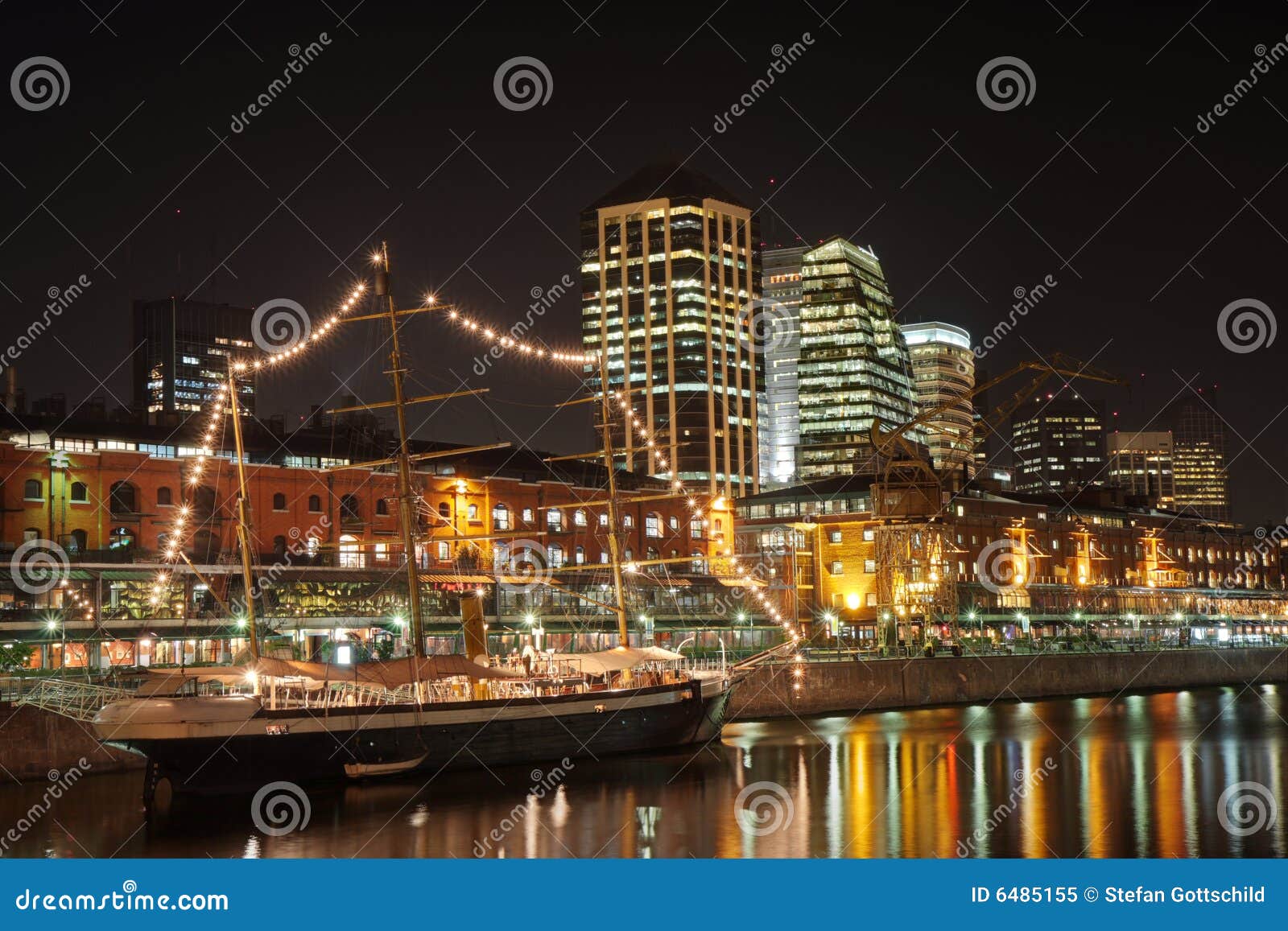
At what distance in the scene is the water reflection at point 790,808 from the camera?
35156 millimetres

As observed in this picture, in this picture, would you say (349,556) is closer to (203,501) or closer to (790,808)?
(203,501)

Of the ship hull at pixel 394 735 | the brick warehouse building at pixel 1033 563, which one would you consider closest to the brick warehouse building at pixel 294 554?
the ship hull at pixel 394 735

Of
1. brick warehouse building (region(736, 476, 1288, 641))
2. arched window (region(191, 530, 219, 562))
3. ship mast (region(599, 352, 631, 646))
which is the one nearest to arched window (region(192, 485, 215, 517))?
arched window (region(191, 530, 219, 562))

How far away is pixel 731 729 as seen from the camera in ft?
208

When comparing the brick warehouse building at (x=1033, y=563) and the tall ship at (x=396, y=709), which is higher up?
the brick warehouse building at (x=1033, y=563)

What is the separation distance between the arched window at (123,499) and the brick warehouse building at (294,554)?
0.25 feet

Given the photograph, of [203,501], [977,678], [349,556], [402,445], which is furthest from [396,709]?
[977,678]

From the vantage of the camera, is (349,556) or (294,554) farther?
(349,556)

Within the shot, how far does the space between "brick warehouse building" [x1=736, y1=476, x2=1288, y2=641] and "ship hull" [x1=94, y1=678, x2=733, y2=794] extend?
41.2 metres

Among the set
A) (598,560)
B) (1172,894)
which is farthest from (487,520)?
(1172,894)

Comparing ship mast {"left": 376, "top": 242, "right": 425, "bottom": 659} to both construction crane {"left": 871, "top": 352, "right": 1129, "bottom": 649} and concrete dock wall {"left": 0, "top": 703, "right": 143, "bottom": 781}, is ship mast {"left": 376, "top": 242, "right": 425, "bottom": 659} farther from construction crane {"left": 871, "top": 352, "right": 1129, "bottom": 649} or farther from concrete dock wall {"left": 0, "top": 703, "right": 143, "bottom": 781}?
construction crane {"left": 871, "top": 352, "right": 1129, "bottom": 649}

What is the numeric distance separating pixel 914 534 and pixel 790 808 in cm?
6050

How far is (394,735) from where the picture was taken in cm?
4597

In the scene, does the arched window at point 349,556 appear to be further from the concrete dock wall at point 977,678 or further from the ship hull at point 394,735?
the ship hull at point 394,735
